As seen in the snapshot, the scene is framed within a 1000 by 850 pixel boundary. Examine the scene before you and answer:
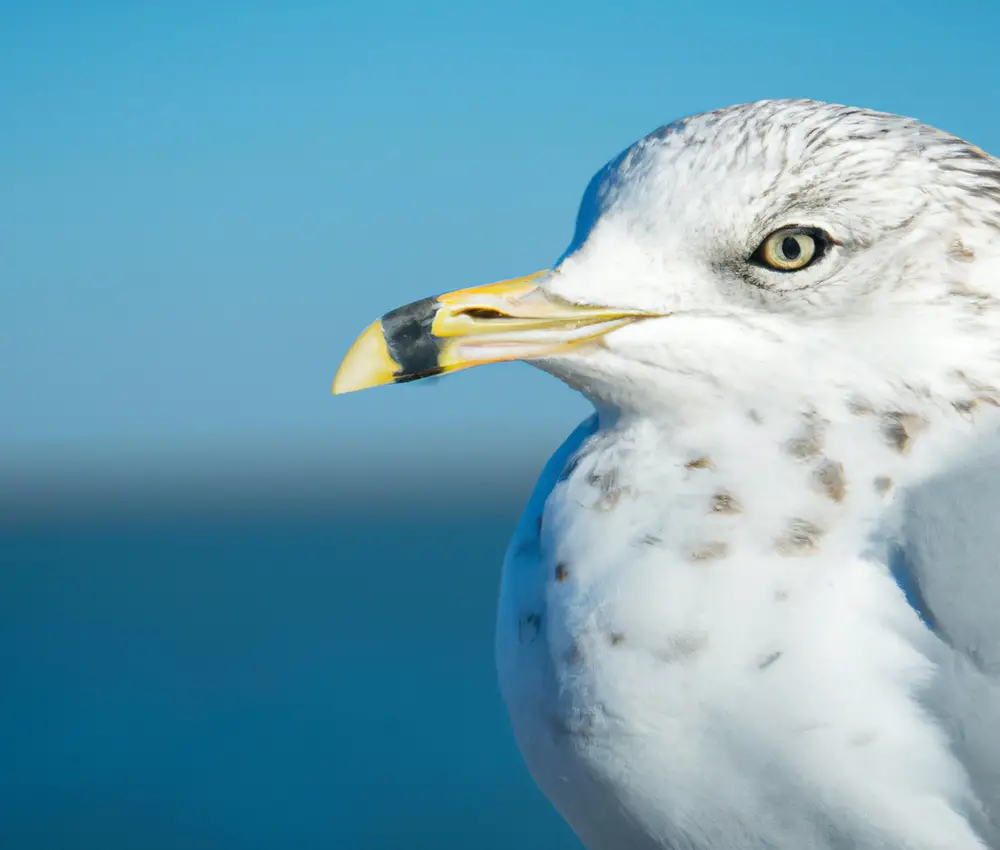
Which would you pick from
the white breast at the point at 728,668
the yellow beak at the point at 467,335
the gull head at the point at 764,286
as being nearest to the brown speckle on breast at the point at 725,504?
the white breast at the point at 728,668

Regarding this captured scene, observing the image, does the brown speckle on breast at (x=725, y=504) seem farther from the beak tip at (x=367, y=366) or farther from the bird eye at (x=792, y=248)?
the beak tip at (x=367, y=366)

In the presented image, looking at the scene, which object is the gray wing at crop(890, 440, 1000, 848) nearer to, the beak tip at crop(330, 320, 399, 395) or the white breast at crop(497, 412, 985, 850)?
the white breast at crop(497, 412, 985, 850)

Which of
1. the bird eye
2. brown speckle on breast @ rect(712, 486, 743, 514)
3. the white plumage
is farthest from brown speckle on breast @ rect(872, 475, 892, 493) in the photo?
the bird eye

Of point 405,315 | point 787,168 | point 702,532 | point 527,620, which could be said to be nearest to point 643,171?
point 787,168

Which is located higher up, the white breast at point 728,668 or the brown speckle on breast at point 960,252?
the brown speckle on breast at point 960,252

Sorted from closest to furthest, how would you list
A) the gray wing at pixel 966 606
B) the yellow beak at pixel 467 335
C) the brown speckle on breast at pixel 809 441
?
the gray wing at pixel 966 606 < the brown speckle on breast at pixel 809 441 < the yellow beak at pixel 467 335

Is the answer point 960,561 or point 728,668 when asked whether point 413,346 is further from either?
point 960,561

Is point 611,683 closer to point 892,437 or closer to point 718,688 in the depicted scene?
point 718,688
